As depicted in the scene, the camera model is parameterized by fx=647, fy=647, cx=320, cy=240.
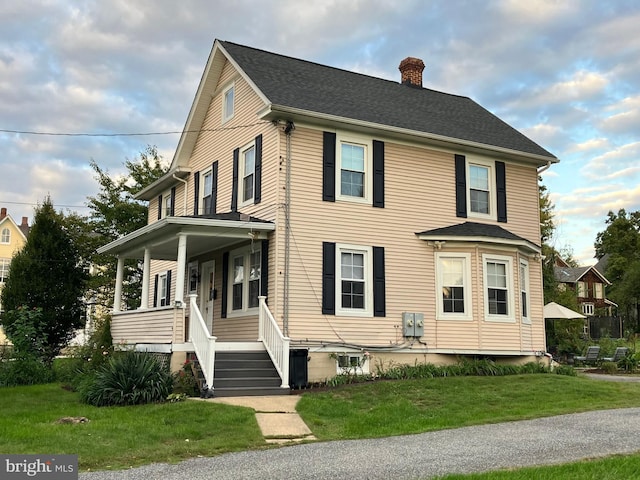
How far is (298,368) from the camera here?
13508mm

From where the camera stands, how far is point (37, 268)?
22.0 meters

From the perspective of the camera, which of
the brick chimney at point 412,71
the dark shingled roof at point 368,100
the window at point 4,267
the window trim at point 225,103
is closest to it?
the dark shingled roof at point 368,100

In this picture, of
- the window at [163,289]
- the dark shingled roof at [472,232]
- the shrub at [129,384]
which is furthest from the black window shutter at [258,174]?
the window at [163,289]

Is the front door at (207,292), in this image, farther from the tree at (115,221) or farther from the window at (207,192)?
the tree at (115,221)

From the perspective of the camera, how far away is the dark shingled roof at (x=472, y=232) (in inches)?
623

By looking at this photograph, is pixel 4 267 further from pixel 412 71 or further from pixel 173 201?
pixel 412 71

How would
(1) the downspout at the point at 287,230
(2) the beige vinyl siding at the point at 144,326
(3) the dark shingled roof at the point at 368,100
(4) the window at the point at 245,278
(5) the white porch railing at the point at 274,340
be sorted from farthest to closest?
(3) the dark shingled roof at the point at 368,100 → (4) the window at the point at 245,278 → (1) the downspout at the point at 287,230 → (2) the beige vinyl siding at the point at 144,326 → (5) the white porch railing at the point at 274,340

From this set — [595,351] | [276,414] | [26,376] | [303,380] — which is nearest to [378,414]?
[276,414]

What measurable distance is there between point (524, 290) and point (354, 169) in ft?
18.6

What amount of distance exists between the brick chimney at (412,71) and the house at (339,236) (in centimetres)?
235

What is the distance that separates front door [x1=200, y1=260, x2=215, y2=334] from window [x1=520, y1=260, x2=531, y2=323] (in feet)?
26.6

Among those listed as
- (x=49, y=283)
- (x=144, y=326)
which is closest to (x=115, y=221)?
(x=49, y=283)

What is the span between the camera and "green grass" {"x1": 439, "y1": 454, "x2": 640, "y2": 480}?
19.5ft

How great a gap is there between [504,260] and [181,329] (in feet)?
26.8
